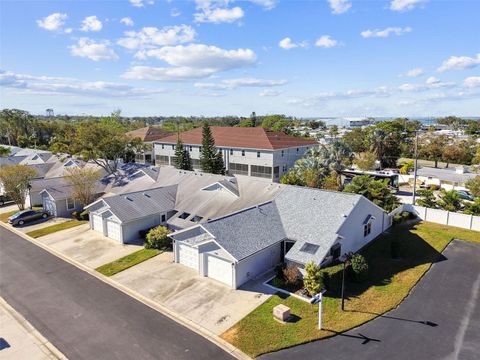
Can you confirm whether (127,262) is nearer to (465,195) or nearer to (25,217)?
(25,217)

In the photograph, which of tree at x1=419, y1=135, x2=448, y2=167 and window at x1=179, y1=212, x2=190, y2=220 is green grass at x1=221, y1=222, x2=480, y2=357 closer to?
window at x1=179, y1=212, x2=190, y2=220

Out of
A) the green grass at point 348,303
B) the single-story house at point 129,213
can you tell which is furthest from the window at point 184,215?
the green grass at point 348,303

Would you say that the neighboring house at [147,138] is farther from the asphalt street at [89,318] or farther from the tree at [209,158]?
the asphalt street at [89,318]

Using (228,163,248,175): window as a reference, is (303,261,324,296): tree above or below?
below

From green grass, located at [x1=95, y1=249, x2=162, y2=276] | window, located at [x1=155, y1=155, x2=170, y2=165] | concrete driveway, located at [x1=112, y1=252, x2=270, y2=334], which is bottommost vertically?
concrete driveway, located at [x1=112, y1=252, x2=270, y2=334]

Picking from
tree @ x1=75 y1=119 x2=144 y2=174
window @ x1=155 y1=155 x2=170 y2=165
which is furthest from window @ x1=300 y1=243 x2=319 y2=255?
window @ x1=155 y1=155 x2=170 y2=165

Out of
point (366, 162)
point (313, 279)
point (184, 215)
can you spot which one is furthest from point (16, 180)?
point (366, 162)
